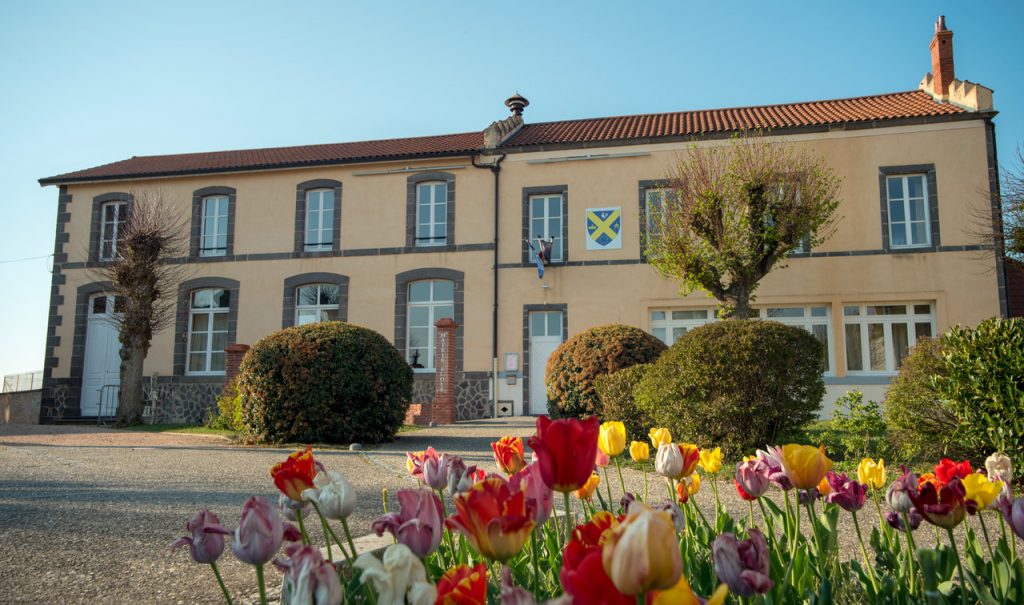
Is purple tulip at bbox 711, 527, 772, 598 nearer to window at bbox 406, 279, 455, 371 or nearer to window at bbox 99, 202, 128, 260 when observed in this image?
window at bbox 406, 279, 455, 371

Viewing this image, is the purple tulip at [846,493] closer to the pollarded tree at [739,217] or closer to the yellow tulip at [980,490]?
the yellow tulip at [980,490]

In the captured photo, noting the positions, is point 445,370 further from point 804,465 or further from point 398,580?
point 398,580

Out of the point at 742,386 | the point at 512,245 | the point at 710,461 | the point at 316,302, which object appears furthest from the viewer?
the point at 316,302

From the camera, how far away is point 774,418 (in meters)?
6.57

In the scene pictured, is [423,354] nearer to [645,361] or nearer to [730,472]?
[645,361]

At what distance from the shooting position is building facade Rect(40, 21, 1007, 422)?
48.9 ft

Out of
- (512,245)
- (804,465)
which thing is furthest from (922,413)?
(512,245)

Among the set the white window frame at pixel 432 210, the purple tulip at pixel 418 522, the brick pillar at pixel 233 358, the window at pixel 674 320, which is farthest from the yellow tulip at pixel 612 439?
the white window frame at pixel 432 210

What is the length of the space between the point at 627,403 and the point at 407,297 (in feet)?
33.3

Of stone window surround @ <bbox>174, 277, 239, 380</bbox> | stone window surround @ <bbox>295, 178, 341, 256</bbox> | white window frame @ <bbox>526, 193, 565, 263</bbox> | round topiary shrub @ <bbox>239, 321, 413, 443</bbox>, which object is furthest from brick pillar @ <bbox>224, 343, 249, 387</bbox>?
white window frame @ <bbox>526, 193, 565, 263</bbox>

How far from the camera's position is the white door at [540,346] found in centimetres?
1606

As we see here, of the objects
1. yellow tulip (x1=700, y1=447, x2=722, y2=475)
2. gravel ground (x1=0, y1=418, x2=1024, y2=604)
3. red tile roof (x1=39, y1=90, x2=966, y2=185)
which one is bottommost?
gravel ground (x1=0, y1=418, x2=1024, y2=604)

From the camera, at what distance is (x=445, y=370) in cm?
1577

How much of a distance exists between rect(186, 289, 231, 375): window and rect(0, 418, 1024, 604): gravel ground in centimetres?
854
